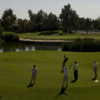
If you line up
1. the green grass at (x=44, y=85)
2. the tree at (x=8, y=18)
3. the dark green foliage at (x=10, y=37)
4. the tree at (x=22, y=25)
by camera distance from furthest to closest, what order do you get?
1. the tree at (x=8, y=18)
2. the tree at (x=22, y=25)
3. the dark green foliage at (x=10, y=37)
4. the green grass at (x=44, y=85)

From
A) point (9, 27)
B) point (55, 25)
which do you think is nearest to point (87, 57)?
point (55, 25)

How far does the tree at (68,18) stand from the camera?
469ft

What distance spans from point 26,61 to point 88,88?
14053 mm

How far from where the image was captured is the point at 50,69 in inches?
1038

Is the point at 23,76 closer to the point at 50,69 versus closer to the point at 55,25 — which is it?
the point at 50,69

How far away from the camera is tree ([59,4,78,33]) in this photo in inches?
5625

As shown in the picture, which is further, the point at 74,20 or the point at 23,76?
the point at 74,20

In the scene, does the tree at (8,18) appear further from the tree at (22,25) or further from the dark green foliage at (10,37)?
the dark green foliage at (10,37)

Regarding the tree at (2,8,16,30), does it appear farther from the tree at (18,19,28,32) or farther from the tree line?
the tree at (18,19,28,32)

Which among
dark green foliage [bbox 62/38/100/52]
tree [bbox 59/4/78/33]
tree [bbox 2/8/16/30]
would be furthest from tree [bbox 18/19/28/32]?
dark green foliage [bbox 62/38/100/52]

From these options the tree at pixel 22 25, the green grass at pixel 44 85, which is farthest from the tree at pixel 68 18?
the green grass at pixel 44 85

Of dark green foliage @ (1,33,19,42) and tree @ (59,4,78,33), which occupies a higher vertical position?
tree @ (59,4,78,33)

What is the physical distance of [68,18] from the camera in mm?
145250

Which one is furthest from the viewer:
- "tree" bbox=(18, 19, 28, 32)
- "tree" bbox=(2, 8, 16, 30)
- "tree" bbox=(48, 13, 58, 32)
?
"tree" bbox=(2, 8, 16, 30)
